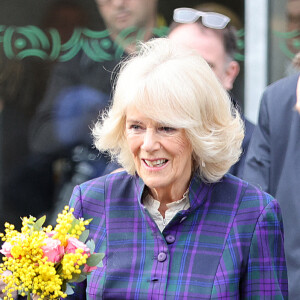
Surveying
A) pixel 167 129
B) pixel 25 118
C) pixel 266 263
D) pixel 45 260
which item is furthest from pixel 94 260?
pixel 25 118

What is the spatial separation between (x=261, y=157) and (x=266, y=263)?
3.42ft

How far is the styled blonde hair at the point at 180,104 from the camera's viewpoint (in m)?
2.78

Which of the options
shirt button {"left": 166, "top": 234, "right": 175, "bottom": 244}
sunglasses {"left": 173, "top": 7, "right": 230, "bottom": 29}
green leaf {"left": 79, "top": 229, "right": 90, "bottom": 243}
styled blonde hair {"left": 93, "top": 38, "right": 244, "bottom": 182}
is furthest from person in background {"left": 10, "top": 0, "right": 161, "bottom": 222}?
green leaf {"left": 79, "top": 229, "right": 90, "bottom": 243}

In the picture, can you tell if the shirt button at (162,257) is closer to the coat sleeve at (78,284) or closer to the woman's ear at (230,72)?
the coat sleeve at (78,284)

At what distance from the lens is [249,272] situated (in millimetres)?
2818

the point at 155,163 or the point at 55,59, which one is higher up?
the point at 55,59

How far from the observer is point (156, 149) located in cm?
279

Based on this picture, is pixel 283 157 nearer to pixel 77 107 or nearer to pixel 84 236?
pixel 84 236

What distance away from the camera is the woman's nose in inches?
109

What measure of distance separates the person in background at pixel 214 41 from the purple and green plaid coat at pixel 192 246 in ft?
3.42

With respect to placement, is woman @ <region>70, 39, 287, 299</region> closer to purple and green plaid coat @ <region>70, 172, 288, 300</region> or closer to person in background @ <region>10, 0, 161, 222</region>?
purple and green plaid coat @ <region>70, 172, 288, 300</region>

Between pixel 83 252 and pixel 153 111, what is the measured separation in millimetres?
569

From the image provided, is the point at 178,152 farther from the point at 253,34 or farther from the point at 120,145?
the point at 253,34

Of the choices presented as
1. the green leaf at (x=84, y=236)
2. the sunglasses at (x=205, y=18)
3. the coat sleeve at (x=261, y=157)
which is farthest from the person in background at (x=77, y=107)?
the green leaf at (x=84, y=236)
